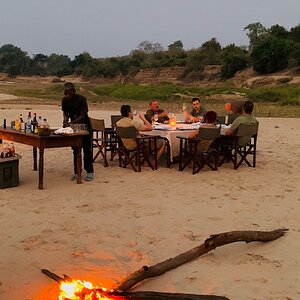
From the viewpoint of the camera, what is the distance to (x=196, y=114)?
9.86 metres

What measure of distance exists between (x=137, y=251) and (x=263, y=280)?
1.23m

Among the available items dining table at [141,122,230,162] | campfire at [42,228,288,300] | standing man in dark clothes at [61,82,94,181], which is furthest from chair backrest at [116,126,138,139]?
campfire at [42,228,288,300]

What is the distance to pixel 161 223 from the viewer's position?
17.9 feet

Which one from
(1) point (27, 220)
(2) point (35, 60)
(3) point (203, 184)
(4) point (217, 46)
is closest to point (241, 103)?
(3) point (203, 184)

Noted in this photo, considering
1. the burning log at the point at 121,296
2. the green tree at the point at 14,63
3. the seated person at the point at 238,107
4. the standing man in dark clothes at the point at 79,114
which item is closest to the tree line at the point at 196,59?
the green tree at the point at 14,63

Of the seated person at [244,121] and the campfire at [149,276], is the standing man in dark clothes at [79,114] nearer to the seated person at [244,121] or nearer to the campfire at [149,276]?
the seated person at [244,121]

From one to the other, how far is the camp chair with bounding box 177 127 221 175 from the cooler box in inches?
108

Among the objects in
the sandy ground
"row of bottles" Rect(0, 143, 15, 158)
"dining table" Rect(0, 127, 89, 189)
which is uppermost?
"dining table" Rect(0, 127, 89, 189)

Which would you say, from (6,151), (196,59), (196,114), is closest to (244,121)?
(196,114)

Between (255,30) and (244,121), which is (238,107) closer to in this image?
(244,121)

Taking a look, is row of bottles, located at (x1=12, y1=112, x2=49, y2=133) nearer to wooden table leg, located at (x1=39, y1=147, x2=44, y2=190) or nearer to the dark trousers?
wooden table leg, located at (x1=39, y1=147, x2=44, y2=190)

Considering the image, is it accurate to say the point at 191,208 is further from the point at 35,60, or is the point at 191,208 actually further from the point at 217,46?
the point at 35,60

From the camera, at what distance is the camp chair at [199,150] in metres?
7.95

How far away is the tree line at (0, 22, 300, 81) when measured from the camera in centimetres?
4887
